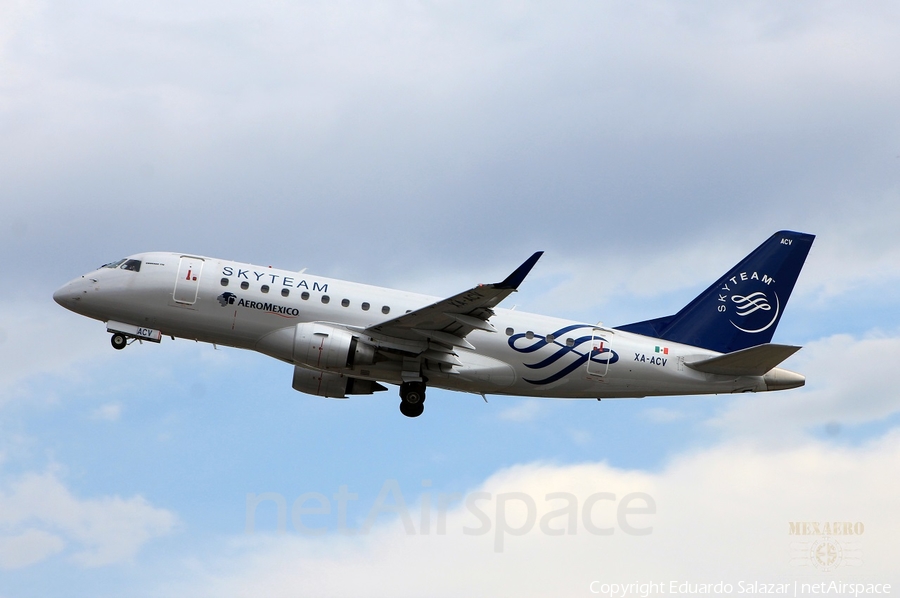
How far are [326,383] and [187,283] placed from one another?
22.1 ft

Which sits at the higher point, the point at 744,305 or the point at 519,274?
the point at 744,305

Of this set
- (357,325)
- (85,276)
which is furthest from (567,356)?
(85,276)

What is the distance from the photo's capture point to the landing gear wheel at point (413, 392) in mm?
40281

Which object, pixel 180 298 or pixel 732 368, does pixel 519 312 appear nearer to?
pixel 732 368

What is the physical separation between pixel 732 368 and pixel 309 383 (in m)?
16.2

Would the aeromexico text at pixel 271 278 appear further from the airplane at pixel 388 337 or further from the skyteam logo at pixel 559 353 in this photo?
the skyteam logo at pixel 559 353

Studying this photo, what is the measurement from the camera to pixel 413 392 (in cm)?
4025

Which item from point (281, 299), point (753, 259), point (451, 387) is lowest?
point (451, 387)

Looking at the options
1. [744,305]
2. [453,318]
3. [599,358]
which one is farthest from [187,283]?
[744,305]

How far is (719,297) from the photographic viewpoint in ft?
144

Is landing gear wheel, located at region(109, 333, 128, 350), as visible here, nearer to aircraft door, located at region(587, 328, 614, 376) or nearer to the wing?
the wing

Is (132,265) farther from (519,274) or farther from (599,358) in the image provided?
(599,358)

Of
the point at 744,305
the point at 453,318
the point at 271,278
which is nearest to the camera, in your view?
the point at 453,318

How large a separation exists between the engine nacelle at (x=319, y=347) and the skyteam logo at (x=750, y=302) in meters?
14.8
